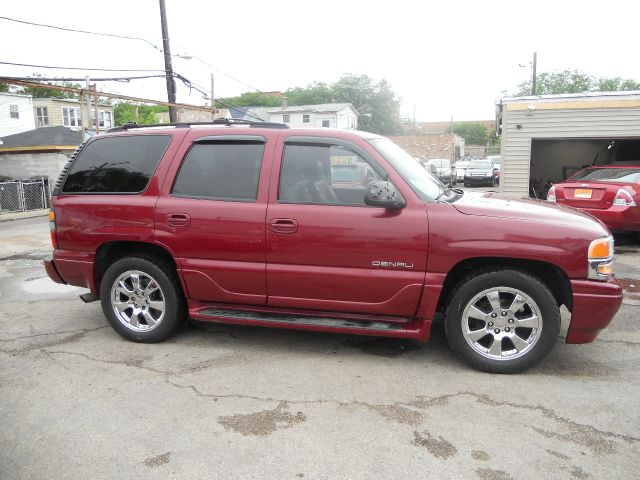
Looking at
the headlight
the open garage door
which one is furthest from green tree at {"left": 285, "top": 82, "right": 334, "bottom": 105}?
the headlight

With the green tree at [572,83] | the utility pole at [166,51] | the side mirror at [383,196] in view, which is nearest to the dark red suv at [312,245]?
the side mirror at [383,196]

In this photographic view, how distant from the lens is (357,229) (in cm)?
379

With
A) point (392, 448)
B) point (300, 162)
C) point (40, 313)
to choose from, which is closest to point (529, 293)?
point (392, 448)

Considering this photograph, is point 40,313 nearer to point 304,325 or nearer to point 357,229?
point 304,325

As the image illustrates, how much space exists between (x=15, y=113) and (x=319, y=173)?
1505 inches

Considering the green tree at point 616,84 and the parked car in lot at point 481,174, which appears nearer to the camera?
the parked car in lot at point 481,174

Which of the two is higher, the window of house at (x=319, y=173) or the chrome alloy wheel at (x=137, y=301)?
the window of house at (x=319, y=173)

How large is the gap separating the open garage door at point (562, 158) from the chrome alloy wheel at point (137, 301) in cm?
1306

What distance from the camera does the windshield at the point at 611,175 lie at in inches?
338

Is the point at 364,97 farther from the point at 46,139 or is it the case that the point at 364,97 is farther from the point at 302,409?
the point at 302,409

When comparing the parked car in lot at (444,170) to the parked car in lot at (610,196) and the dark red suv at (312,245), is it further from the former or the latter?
the dark red suv at (312,245)

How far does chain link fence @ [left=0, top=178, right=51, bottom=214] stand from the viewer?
1916cm

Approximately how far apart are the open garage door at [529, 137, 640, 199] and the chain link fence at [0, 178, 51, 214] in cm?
1722

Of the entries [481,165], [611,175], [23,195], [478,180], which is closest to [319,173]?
[611,175]
